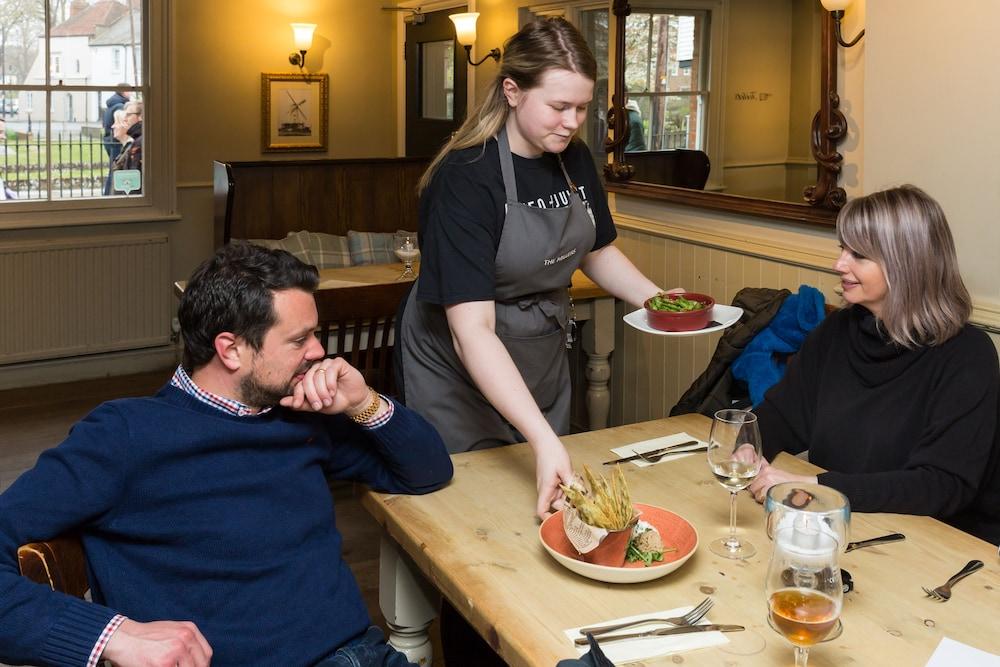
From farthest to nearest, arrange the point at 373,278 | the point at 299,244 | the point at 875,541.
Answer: the point at 299,244, the point at 373,278, the point at 875,541

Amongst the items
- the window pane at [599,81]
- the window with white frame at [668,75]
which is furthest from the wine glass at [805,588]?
the window pane at [599,81]

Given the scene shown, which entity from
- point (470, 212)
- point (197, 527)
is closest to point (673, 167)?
point (470, 212)

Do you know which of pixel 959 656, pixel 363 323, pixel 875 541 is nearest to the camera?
pixel 959 656

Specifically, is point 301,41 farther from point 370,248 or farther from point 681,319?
point 681,319

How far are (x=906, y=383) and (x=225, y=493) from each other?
127cm

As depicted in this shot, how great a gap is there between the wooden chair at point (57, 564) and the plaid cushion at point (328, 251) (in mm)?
3579

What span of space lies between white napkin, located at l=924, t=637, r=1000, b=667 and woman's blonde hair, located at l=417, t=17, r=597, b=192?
1.17 metres

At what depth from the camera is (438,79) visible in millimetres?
6438

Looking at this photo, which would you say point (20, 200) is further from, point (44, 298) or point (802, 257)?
point (802, 257)

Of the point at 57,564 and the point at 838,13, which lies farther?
the point at 838,13

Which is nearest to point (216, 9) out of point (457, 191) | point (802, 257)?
point (802, 257)

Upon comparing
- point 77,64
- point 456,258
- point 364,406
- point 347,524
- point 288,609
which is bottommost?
point 347,524

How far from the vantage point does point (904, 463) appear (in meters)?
2.06

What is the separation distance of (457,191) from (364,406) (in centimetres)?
53
